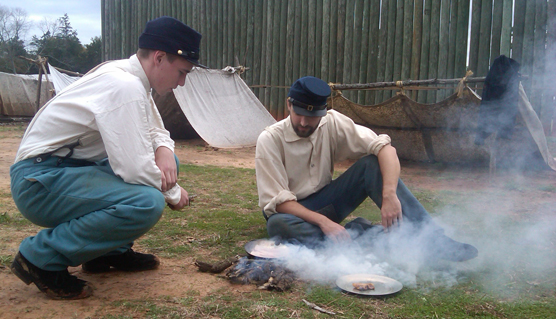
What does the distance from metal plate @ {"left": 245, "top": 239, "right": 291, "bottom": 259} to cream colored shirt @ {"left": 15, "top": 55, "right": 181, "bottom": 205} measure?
727 mm

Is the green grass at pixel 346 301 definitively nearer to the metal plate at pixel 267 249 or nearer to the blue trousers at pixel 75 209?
the metal plate at pixel 267 249

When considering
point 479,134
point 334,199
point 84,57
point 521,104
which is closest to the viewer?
point 334,199

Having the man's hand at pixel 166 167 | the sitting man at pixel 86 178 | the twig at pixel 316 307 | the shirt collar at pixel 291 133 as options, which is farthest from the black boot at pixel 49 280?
the shirt collar at pixel 291 133

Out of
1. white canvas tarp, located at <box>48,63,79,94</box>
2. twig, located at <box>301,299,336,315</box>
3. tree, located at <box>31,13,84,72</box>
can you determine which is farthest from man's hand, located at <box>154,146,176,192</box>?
tree, located at <box>31,13,84,72</box>

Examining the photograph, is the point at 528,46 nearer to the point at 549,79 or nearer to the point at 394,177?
the point at 549,79

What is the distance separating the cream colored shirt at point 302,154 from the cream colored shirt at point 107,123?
80cm

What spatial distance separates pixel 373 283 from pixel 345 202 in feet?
2.24

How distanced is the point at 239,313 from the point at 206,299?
23cm

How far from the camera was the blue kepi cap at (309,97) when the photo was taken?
254cm

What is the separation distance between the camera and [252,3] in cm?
1021

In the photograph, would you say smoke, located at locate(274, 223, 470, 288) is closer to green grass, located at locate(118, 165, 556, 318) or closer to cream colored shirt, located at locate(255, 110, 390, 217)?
green grass, located at locate(118, 165, 556, 318)

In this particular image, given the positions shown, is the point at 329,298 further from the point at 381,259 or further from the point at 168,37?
the point at 168,37

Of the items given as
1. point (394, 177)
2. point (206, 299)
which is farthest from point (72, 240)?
point (394, 177)

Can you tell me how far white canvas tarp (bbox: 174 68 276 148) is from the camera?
8.66 meters
